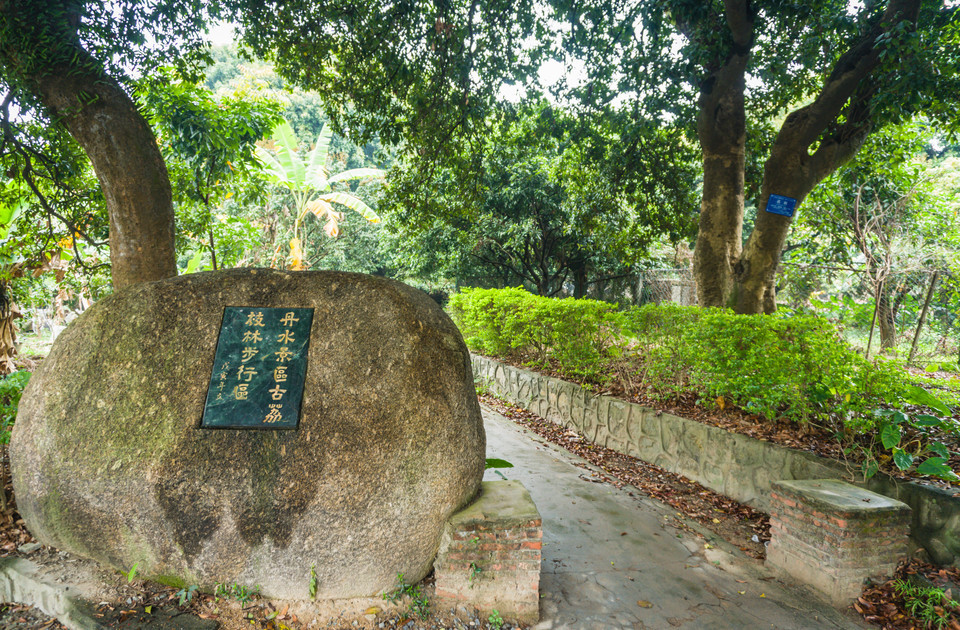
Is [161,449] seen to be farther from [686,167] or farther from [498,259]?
[498,259]

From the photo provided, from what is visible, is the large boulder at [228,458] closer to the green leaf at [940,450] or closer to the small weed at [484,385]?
the green leaf at [940,450]

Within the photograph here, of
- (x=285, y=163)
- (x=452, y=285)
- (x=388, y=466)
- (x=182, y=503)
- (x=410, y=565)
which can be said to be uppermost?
(x=285, y=163)

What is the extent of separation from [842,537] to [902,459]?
860 mm

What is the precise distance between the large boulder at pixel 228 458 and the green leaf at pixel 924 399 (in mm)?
3395

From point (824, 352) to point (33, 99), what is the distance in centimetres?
717

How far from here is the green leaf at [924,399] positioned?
3.65 meters

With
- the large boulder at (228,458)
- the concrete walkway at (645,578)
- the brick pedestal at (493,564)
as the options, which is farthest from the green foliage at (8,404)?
the concrete walkway at (645,578)

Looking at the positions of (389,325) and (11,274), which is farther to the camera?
(11,274)

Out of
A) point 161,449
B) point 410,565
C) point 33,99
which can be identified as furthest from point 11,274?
point 410,565

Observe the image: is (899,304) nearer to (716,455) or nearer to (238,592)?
(716,455)

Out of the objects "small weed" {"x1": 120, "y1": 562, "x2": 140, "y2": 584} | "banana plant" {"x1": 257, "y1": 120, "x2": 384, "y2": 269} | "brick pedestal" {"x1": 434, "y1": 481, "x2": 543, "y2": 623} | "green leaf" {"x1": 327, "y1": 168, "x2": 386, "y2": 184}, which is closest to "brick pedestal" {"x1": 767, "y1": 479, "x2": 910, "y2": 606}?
"brick pedestal" {"x1": 434, "y1": 481, "x2": 543, "y2": 623}

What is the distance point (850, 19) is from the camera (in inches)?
213

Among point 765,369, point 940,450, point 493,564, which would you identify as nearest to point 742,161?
point 765,369

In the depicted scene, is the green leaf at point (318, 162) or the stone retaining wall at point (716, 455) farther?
the green leaf at point (318, 162)
